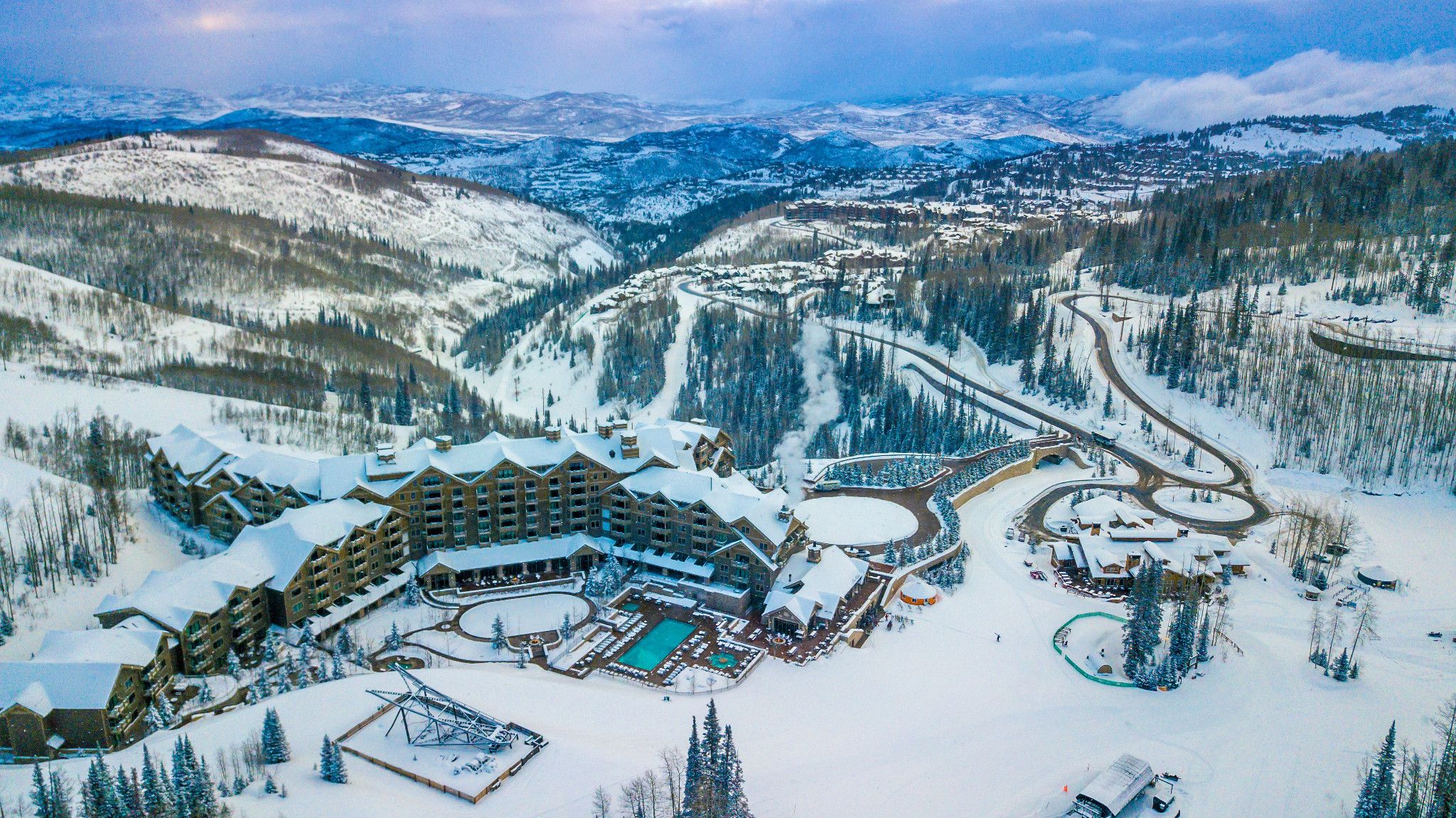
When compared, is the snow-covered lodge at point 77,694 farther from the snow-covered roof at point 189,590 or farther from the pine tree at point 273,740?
the pine tree at point 273,740

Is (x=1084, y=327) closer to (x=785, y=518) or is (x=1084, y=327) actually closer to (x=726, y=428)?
(x=726, y=428)

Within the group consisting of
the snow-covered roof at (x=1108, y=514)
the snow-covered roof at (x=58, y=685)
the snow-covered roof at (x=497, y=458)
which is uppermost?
the snow-covered roof at (x=497, y=458)

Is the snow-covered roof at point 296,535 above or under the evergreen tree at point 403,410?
above

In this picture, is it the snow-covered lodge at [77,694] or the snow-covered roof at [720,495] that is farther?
the snow-covered roof at [720,495]

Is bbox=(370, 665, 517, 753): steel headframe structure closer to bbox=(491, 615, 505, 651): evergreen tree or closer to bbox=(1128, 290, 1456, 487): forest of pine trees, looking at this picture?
bbox=(491, 615, 505, 651): evergreen tree

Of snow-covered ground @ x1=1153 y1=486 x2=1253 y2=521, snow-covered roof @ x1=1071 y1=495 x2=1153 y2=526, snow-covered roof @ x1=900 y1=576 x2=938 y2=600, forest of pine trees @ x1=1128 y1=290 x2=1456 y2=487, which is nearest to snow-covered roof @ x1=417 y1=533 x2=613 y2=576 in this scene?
snow-covered roof @ x1=900 y1=576 x2=938 y2=600

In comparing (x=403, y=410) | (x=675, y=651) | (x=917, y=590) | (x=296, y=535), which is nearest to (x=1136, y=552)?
(x=917, y=590)

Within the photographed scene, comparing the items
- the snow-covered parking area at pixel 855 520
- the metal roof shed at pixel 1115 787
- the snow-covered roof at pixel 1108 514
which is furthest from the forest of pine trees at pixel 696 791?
the snow-covered roof at pixel 1108 514
